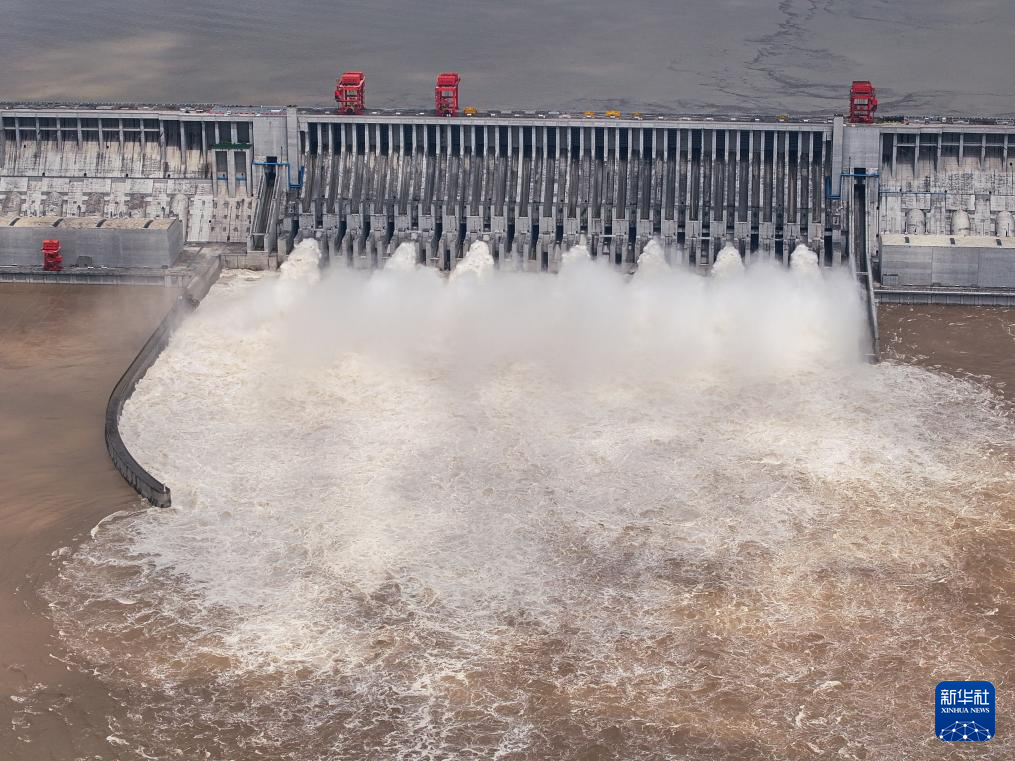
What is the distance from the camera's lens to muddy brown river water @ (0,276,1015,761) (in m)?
33.6

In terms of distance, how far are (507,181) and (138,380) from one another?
20.5 metres

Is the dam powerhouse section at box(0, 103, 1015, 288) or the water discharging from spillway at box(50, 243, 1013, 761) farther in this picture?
the dam powerhouse section at box(0, 103, 1015, 288)

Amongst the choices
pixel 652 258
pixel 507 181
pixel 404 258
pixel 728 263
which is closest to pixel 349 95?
pixel 507 181

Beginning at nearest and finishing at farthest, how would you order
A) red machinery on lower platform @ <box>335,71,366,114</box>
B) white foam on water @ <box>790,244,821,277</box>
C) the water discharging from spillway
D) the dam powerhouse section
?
the water discharging from spillway
white foam on water @ <box>790,244,821,277</box>
the dam powerhouse section
red machinery on lower platform @ <box>335,71,366,114</box>

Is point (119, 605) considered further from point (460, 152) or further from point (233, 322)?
point (460, 152)

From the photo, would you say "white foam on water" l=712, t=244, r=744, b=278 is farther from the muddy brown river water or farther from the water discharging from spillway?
the muddy brown river water

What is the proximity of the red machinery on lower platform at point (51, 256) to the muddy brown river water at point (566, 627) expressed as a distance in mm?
14548

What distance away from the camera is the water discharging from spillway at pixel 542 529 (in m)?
34.3

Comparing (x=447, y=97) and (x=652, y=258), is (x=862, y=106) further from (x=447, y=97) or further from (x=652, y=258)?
(x=447, y=97)

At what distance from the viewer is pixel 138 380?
50.8 meters

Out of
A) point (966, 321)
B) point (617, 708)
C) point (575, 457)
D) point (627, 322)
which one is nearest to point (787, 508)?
point (575, 457)

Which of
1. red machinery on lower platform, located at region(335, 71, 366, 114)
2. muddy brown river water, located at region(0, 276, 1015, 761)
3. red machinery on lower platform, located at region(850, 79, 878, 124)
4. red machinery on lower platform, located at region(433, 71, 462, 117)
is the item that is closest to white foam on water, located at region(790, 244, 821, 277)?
red machinery on lower platform, located at region(850, 79, 878, 124)

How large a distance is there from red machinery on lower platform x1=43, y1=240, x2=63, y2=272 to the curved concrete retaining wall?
6479 mm

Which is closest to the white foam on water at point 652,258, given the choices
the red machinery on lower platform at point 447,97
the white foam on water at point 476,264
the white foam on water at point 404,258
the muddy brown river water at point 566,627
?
Answer: the white foam on water at point 476,264
